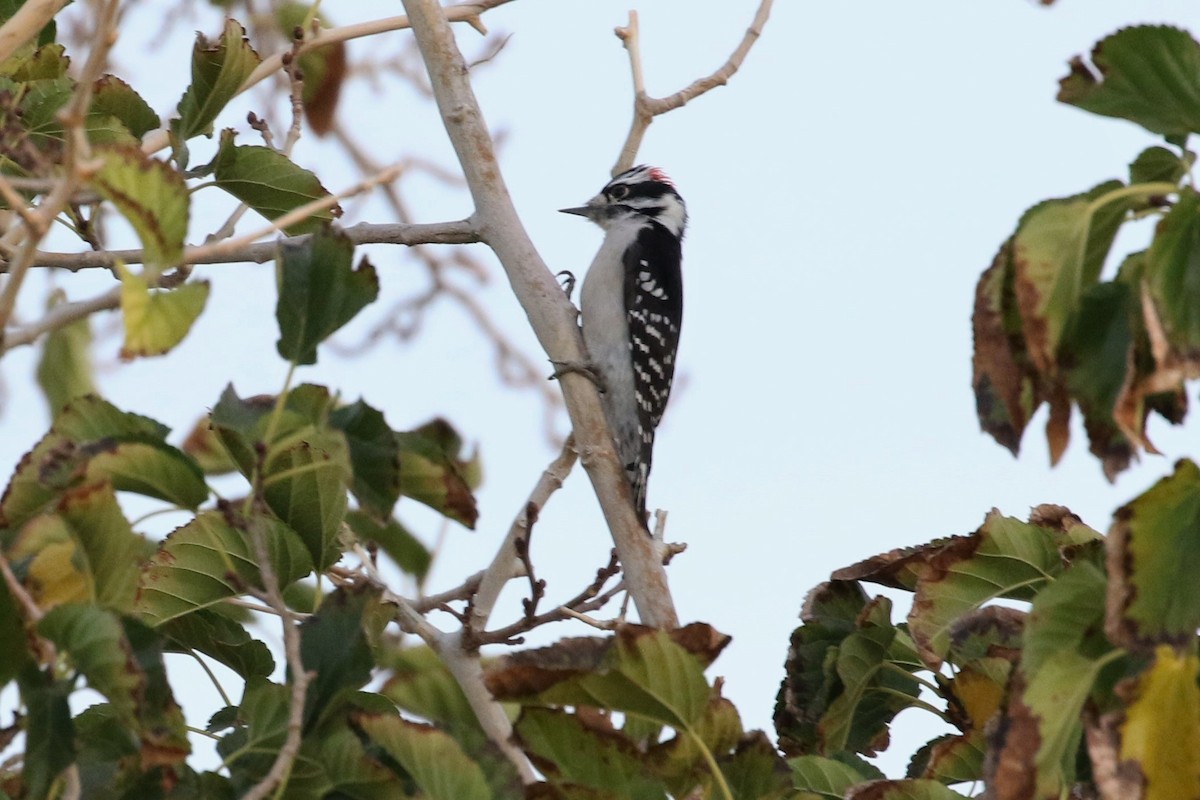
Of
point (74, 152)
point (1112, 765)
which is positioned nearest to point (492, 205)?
point (74, 152)

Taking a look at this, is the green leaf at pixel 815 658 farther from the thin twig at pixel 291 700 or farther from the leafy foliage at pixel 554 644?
the thin twig at pixel 291 700

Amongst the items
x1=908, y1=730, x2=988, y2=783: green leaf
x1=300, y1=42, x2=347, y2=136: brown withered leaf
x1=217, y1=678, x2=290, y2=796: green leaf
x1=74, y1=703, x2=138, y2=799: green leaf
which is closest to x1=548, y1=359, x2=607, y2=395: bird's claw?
x1=908, y1=730, x2=988, y2=783: green leaf

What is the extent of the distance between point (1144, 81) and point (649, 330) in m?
4.03

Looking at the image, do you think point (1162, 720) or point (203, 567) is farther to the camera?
point (203, 567)

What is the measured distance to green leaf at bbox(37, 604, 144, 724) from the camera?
172 cm

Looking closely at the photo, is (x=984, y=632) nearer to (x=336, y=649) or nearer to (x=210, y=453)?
(x=336, y=649)

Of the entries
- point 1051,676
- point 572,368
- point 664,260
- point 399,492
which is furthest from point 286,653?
point 664,260

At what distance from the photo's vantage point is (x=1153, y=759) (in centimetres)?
162

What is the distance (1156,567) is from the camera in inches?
65.2

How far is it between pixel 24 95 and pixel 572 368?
1.39 metres

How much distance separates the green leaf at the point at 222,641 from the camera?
2.55m

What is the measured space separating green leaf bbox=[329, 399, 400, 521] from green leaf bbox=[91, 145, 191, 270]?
289mm

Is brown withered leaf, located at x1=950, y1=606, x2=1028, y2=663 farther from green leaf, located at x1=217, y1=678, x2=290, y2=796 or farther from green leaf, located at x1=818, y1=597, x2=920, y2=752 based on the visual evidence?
green leaf, located at x1=217, y1=678, x2=290, y2=796

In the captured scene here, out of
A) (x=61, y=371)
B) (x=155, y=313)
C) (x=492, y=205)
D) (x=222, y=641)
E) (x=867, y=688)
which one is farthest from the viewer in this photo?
(x=61, y=371)
